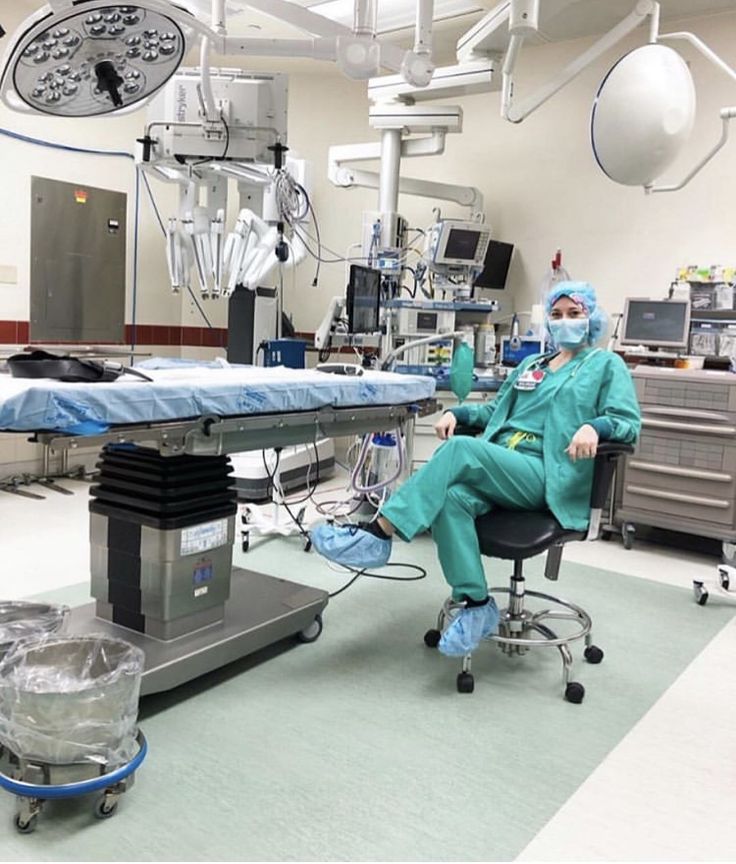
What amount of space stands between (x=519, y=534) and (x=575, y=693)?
20.7 inches

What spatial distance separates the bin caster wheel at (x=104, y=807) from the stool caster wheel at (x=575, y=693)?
138cm

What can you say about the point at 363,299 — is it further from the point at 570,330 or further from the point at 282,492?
the point at 570,330

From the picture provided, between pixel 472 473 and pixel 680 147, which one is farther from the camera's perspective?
pixel 680 147

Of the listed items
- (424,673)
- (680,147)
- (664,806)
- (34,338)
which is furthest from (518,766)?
(34,338)

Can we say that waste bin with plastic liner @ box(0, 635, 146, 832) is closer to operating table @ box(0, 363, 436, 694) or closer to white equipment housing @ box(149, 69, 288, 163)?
Result: operating table @ box(0, 363, 436, 694)

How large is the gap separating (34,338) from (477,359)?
298 cm

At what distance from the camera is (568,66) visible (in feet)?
11.1

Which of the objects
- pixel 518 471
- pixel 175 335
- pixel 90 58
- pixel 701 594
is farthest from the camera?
pixel 175 335

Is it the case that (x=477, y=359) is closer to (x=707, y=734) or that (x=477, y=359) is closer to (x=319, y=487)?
(x=319, y=487)

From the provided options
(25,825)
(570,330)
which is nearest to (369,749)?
(25,825)

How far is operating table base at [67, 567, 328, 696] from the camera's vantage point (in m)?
2.18

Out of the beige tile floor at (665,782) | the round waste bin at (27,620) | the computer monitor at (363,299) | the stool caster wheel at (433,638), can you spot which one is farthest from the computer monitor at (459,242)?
the round waste bin at (27,620)

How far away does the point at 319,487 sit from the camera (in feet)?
17.9

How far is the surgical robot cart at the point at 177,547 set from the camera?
221 centimetres
